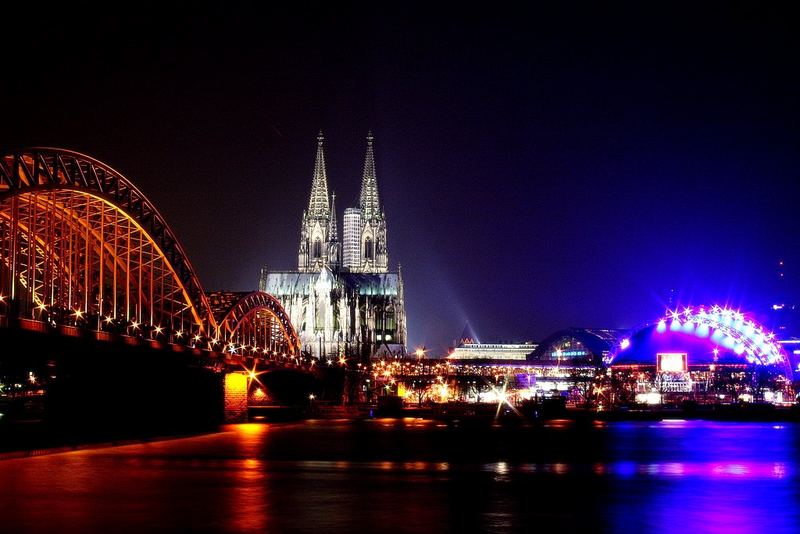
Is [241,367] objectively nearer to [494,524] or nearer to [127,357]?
[127,357]

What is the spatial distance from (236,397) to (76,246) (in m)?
52.7

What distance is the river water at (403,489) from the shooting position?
3453 centimetres

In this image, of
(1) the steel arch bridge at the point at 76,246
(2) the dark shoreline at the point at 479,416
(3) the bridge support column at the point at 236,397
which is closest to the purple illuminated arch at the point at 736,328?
(2) the dark shoreline at the point at 479,416

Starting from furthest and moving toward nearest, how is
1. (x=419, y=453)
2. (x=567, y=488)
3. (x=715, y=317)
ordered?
(x=715, y=317) < (x=419, y=453) < (x=567, y=488)

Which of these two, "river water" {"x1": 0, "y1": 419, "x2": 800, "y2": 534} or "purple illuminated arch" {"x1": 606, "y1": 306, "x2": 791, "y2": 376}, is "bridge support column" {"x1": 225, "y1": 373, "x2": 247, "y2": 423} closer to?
"river water" {"x1": 0, "y1": 419, "x2": 800, "y2": 534}

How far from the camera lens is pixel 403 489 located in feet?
148

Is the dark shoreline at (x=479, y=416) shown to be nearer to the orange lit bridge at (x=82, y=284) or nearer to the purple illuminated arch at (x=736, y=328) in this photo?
the orange lit bridge at (x=82, y=284)

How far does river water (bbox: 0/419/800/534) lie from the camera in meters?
34.5

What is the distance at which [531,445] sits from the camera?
8012 centimetres

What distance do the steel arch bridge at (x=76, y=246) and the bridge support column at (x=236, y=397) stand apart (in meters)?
6.50

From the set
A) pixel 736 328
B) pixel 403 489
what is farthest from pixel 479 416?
pixel 403 489

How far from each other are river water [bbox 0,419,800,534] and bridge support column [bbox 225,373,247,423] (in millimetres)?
54845

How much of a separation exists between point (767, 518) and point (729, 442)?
4784 cm

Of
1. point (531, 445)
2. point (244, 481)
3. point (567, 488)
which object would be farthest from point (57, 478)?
point (531, 445)
